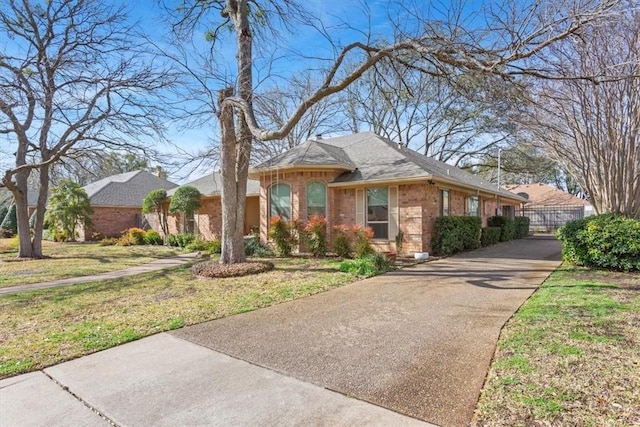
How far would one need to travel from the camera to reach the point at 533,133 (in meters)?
10.4

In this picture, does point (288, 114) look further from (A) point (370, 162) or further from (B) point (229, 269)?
(B) point (229, 269)

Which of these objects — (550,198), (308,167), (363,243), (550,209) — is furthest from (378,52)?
(550,198)

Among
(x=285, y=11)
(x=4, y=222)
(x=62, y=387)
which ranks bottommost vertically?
(x=62, y=387)

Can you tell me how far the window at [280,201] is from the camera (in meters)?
13.9

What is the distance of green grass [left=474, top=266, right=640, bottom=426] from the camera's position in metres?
2.78

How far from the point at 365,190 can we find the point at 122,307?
8856mm

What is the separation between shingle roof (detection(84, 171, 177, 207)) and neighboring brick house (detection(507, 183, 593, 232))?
1156 inches

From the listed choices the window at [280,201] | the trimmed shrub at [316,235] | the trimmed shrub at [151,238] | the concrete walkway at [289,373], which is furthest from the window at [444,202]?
the trimmed shrub at [151,238]

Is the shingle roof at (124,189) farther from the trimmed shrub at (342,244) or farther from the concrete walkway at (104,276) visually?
the trimmed shrub at (342,244)

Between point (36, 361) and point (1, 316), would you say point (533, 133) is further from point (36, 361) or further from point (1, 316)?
point (1, 316)

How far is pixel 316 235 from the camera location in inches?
488

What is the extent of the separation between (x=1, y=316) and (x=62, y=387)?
12.4 feet

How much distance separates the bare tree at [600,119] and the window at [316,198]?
22.3 feet

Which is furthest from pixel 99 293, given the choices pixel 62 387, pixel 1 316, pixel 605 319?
pixel 605 319
